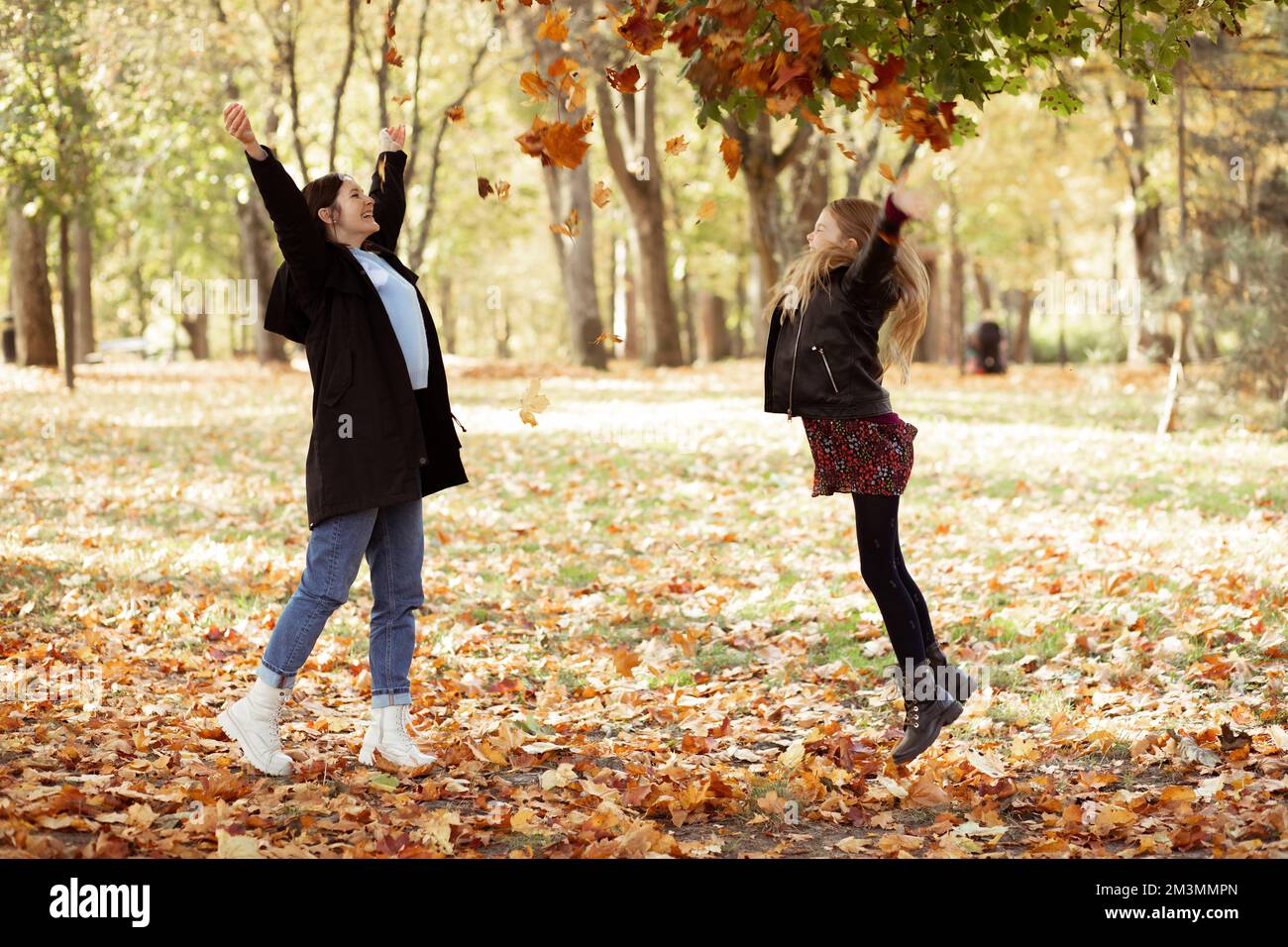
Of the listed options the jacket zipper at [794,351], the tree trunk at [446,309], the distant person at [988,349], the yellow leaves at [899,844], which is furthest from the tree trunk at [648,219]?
the yellow leaves at [899,844]

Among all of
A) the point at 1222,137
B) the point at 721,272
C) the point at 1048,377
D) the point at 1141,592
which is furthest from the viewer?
the point at 721,272

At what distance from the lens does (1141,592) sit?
7.46 metres

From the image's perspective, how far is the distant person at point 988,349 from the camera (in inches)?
1073

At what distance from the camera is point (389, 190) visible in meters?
5.12

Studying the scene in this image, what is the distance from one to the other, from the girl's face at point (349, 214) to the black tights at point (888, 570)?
2023 mm

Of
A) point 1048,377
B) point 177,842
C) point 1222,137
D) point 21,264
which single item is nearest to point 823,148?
point 1048,377

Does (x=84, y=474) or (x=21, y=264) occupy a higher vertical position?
(x=21, y=264)

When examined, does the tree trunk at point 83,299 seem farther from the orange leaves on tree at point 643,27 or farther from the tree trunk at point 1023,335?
the tree trunk at point 1023,335

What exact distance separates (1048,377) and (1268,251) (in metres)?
12.0

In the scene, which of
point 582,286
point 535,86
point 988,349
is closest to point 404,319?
point 535,86

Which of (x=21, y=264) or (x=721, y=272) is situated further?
(x=721, y=272)

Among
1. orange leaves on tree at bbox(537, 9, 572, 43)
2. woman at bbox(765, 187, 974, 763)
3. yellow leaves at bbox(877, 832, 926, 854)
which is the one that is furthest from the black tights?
orange leaves on tree at bbox(537, 9, 572, 43)

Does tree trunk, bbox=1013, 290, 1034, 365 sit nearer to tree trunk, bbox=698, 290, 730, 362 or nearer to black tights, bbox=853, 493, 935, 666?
tree trunk, bbox=698, 290, 730, 362
